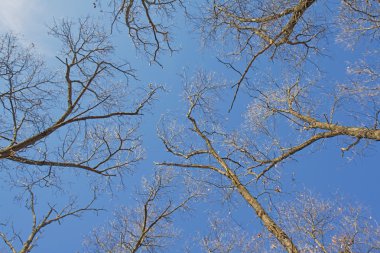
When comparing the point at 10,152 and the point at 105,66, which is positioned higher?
the point at 105,66

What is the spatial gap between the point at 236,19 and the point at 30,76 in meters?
4.04

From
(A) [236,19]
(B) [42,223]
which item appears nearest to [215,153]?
(A) [236,19]

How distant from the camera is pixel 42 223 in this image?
9.81 metres

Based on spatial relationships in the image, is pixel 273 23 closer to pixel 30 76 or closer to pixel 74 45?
pixel 74 45

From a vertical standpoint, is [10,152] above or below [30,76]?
below

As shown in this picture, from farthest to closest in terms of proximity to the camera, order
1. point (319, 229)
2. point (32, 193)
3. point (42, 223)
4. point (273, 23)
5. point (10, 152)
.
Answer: point (319, 229)
point (42, 223)
point (32, 193)
point (273, 23)
point (10, 152)

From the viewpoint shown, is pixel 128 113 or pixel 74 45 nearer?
pixel 128 113

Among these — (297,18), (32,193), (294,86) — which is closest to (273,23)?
(297,18)

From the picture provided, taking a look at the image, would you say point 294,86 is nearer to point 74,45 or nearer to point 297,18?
point 297,18

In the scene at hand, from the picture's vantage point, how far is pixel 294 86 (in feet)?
29.1

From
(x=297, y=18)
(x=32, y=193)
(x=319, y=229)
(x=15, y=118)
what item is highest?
(x=32, y=193)

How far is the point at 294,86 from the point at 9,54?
6.31 metres

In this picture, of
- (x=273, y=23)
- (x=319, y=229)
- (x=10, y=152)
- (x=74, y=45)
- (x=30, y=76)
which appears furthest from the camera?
(x=319, y=229)

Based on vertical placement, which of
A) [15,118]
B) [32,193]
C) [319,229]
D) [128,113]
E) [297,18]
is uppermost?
[32,193]
